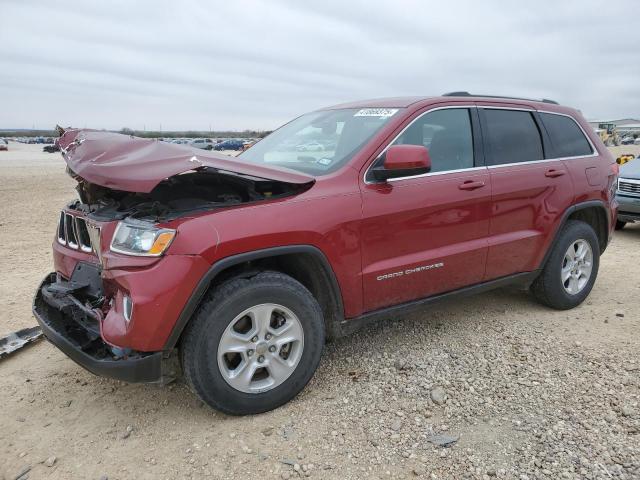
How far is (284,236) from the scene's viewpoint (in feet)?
9.25

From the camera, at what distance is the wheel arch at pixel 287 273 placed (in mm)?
2617

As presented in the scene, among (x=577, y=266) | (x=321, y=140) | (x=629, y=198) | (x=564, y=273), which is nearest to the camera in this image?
(x=321, y=140)

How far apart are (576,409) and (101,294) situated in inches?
111

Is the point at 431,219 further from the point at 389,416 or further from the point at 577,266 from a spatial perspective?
the point at 577,266

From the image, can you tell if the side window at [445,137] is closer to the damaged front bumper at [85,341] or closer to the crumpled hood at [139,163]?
the crumpled hood at [139,163]

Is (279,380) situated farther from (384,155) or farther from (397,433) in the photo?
(384,155)

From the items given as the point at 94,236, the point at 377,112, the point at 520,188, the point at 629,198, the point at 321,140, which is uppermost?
the point at 377,112

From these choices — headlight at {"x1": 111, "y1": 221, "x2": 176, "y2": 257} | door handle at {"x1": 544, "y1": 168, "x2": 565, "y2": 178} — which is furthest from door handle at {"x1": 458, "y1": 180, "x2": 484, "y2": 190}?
headlight at {"x1": 111, "y1": 221, "x2": 176, "y2": 257}

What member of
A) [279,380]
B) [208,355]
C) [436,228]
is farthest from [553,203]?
[208,355]

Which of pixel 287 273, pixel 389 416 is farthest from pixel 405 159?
pixel 389 416

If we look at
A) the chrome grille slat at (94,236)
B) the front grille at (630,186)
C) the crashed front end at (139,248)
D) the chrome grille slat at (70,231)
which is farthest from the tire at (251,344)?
the front grille at (630,186)

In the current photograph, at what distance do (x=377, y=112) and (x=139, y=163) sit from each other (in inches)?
68.4

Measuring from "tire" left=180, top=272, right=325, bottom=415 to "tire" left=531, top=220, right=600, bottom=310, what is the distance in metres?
2.36

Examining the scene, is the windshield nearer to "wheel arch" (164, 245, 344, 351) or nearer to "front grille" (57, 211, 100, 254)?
"wheel arch" (164, 245, 344, 351)
